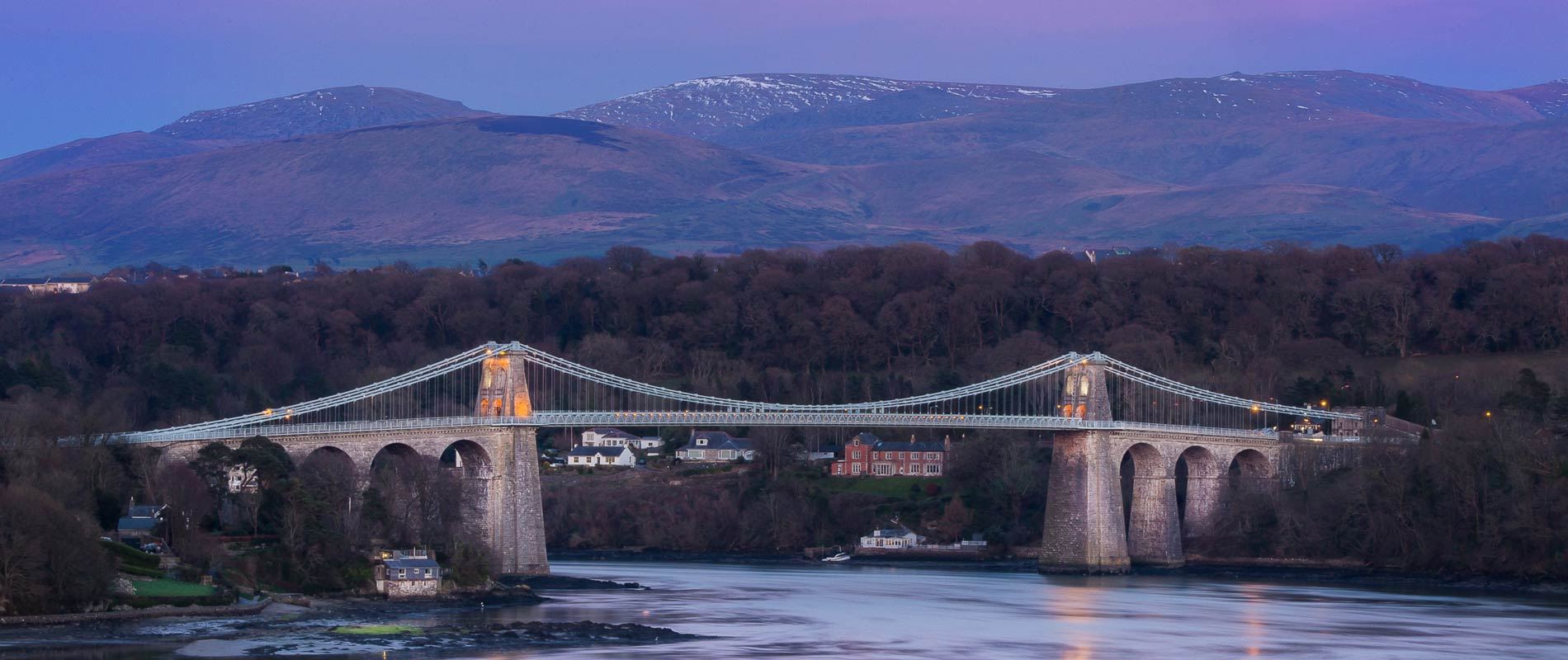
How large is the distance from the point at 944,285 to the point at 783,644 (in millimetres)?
60814

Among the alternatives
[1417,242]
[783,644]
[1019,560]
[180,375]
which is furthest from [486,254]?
[783,644]

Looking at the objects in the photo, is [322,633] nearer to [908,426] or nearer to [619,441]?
[908,426]

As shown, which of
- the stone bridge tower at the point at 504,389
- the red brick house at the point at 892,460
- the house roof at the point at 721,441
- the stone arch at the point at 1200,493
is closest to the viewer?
the stone bridge tower at the point at 504,389

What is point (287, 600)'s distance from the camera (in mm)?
47531

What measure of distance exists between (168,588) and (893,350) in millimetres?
57180

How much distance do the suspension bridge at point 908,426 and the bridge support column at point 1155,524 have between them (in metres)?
0.06

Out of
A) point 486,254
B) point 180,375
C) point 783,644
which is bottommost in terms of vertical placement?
point 783,644

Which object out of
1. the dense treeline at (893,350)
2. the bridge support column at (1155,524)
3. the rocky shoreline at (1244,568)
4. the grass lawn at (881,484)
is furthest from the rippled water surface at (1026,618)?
the grass lawn at (881,484)

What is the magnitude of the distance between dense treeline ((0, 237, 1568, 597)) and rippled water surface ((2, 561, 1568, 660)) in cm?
425

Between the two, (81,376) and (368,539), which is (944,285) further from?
(368,539)

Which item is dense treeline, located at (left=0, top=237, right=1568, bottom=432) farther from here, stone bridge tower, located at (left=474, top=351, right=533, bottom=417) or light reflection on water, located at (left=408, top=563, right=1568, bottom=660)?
stone bridge tower, located at (left=474, top=351, right=533, bottom=417)

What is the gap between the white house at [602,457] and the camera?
8550 cm

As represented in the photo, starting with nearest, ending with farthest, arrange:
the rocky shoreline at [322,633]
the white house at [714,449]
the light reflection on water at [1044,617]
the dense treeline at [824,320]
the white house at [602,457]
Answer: the rocky shoreline at [322,633] → the light reflection on water at [1044,617] → the white house at [714,449] → the white house at [602,457] → the dense treeline at [824,320]

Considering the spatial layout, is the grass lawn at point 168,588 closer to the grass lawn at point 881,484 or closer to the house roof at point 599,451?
the grass lawn at point 881,484
